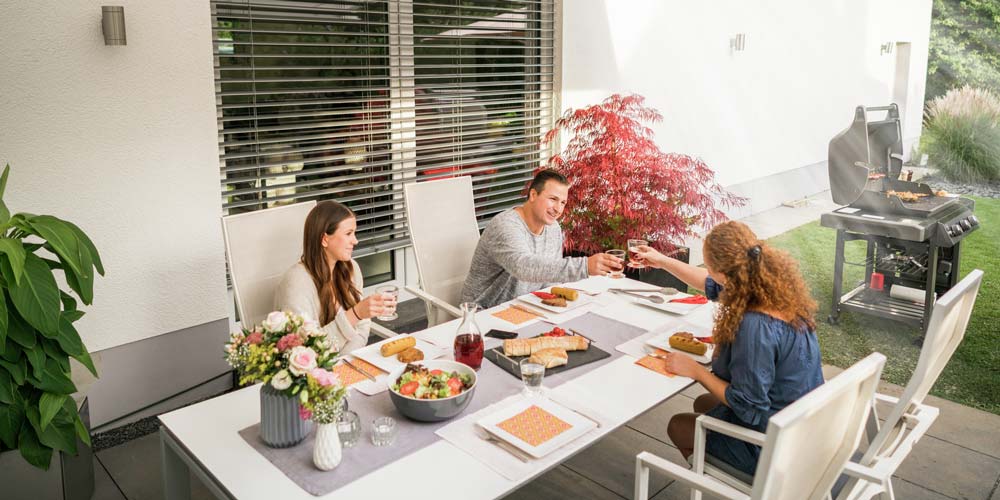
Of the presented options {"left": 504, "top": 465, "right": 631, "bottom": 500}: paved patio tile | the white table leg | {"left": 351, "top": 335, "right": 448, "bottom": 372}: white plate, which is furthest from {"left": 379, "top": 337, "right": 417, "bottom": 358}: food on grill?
{"left": 504, "top": 465, "right": 631, "bottom": 500}: paved patio tile

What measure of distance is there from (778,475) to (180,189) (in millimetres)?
2952

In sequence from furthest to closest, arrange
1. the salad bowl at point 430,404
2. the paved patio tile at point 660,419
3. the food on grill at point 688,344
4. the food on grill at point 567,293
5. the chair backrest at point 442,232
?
1. the chair backrest at point 442,232
2. the paved patio tile at point 660,419
3. the food on grill at point 567,293
4. the food on grill at point 688,344
5. the salad bowl at point 430,404

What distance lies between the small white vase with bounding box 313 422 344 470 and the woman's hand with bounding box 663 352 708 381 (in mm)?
1099

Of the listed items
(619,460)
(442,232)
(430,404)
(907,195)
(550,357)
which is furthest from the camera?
(907,195)

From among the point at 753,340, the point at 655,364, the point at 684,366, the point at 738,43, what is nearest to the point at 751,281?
the point at 753,340

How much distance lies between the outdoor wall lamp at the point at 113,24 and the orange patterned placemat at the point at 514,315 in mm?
1919

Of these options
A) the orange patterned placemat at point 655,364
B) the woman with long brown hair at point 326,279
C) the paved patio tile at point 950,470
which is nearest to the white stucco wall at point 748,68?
the paved patio tile at point 950,470

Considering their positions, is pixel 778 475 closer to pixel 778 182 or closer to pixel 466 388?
pixel 466 388

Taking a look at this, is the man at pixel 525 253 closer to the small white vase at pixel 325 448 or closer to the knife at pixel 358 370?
the knife at pixel 358 370

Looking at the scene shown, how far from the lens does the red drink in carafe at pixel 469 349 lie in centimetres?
244

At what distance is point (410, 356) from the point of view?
2.55 m

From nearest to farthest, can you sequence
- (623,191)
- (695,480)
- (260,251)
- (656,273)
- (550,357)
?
(695,480), (550,357), (260,251), (623,191), (656,273)

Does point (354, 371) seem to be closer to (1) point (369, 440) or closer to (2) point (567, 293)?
(1) point (369, 440)

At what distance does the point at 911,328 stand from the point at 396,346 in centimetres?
341
